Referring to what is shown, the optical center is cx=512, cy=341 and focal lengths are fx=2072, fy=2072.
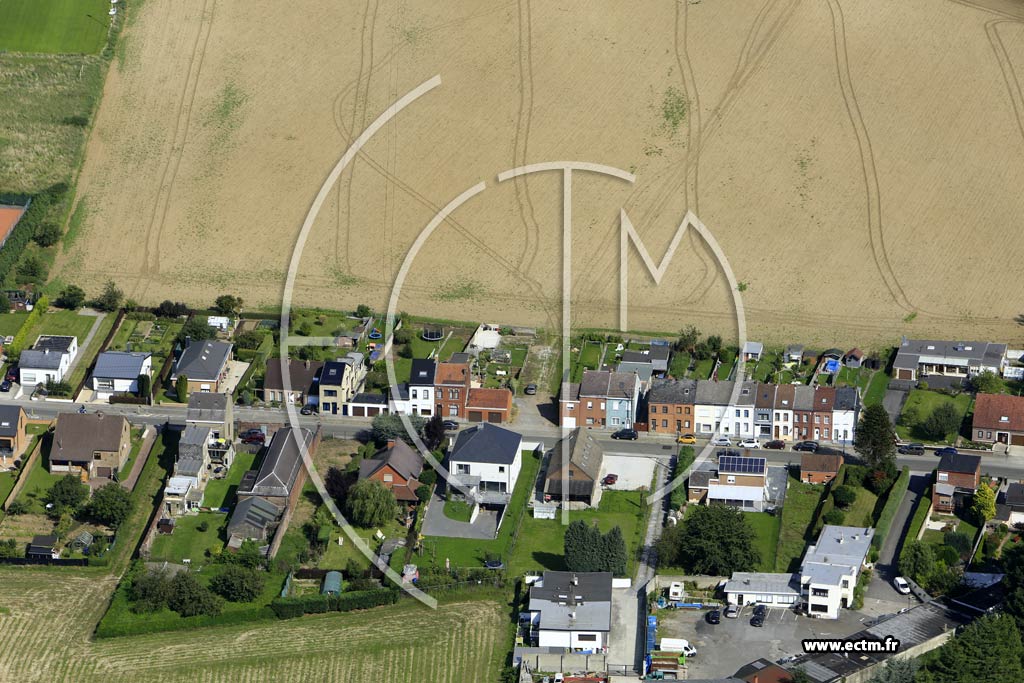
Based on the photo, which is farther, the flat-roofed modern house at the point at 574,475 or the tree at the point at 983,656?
the flat-roofed modern house at the point at 574,475

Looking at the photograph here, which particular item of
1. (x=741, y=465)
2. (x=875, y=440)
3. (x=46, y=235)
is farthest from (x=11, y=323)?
(x=875, y=440)

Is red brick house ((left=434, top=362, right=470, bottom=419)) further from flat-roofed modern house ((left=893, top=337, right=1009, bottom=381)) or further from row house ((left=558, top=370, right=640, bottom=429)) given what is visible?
flat-roofed modern house ((left=893, top=337, right=1009, bottom=381))

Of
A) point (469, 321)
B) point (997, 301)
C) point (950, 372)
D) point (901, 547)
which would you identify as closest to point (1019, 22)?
point (997, 301)

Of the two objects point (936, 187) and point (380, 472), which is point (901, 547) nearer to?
point (380, 472)

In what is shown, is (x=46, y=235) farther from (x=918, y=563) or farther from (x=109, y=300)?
(x=918, y=563)

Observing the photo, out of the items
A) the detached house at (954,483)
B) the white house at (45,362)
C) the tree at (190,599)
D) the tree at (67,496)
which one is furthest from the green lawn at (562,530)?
the white house at (45,362)

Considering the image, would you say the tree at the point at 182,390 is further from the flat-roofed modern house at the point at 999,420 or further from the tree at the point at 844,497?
the flat-roofed modern house at the point at 999,420

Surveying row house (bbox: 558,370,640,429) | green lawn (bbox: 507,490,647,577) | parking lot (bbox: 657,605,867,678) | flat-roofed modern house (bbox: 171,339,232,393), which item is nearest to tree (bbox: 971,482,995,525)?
parking lot (bbox: 657,605,867,678)
